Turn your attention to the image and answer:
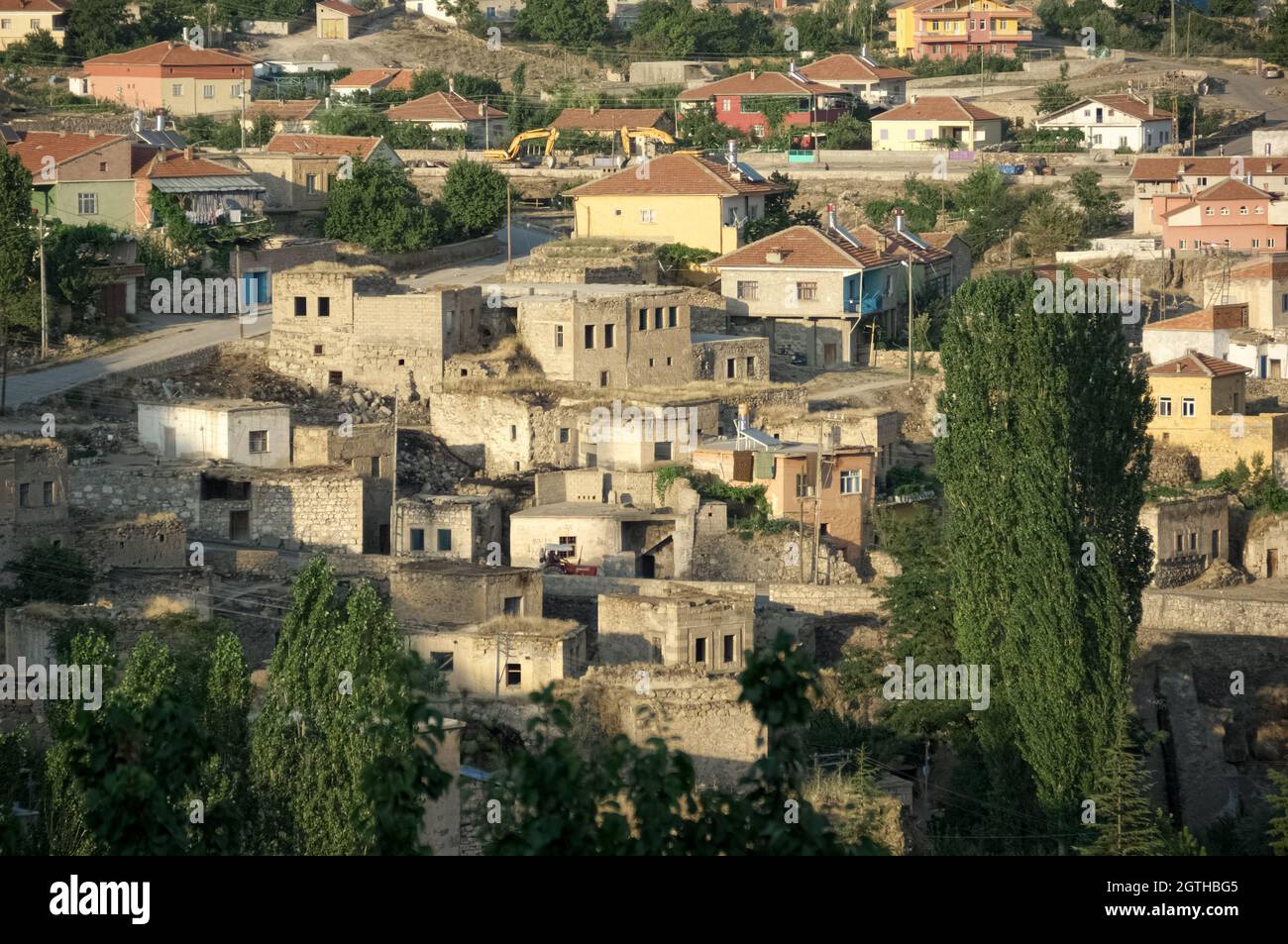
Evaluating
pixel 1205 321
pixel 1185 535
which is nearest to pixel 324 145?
pixel 1205 321

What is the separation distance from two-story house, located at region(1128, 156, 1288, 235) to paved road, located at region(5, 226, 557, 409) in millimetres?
17208

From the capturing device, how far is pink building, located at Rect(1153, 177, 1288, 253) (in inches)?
2211

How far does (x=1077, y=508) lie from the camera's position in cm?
3125

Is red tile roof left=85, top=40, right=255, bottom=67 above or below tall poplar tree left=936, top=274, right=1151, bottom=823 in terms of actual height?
above

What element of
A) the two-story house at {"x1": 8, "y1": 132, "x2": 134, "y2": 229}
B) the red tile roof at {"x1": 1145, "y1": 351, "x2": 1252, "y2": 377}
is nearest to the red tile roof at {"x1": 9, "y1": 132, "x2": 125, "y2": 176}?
the two-story house at {"x1": 8, "y1": 132, "x2": 134, "y2": 229}

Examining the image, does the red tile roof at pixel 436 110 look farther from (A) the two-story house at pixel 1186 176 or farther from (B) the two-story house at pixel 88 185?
(B) the two-story house at pixel 88 185

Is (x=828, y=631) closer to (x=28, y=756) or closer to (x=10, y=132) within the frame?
(x=28, y=756)

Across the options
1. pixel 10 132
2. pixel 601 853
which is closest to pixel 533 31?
pixel 10 132

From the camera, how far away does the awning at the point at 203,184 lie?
45.9m

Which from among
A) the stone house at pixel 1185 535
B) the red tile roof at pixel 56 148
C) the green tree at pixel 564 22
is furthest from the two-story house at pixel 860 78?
the stone house at pixel 1185 535

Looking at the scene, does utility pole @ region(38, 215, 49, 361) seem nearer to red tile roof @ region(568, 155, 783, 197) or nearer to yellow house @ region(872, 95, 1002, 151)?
red tile roof @ region(568, 155, 783, 197)

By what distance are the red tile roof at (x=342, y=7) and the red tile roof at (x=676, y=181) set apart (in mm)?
28961

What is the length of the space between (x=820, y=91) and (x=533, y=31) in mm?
12860

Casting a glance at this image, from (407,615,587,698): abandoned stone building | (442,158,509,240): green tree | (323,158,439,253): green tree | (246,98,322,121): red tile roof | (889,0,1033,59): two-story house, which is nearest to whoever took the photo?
(407,615,587,698): abandoned stone building
